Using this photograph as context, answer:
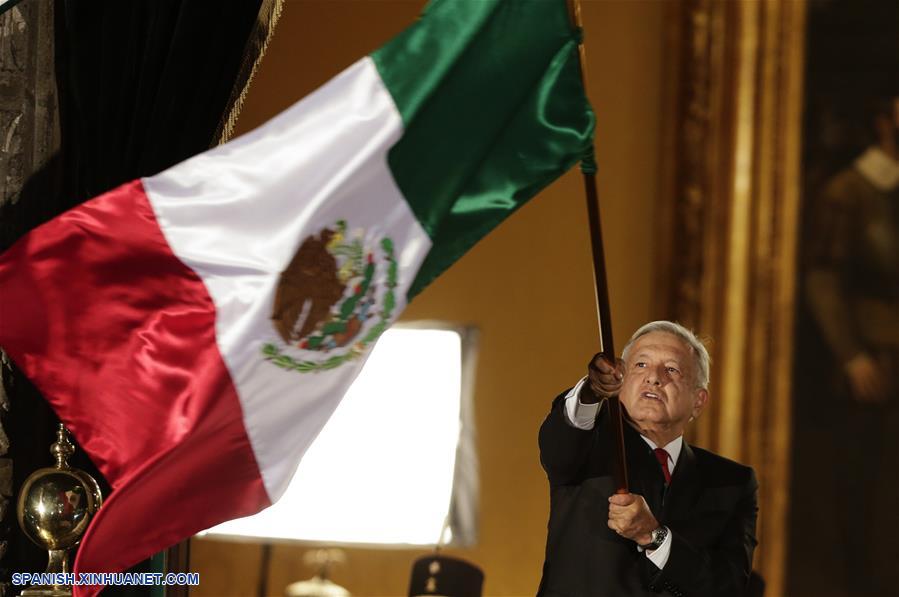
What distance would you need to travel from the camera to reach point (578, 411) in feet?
8.29

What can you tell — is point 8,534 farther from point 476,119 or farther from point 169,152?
point 476,119

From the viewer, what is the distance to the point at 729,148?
413cm

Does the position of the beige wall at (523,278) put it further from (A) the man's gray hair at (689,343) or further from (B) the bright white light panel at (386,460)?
(A) the man's gray hair at (689,343)

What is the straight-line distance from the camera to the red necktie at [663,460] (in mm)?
2674

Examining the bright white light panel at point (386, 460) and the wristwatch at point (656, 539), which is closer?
the wristwatch at point (656, 539)

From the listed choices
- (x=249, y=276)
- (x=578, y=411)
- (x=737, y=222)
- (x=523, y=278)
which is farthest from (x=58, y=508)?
(x=737, y=222)

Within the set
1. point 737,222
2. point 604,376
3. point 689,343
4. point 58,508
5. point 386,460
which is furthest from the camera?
point 737,222

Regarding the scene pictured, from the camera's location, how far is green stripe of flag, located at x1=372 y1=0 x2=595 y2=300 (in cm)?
246

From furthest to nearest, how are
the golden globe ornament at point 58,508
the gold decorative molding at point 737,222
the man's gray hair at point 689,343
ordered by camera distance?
the gold decorative molding at point 737,222 < the man's gray hair at point 689,343 < the golden globe ornament at point 58,508

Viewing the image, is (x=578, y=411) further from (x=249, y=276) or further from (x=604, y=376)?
(x=249, y=276)

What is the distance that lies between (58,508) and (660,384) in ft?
4.18

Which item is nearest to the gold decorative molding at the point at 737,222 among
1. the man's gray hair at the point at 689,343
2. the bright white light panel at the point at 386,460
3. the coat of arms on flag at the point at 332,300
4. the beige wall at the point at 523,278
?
the beige wall at the point at 523,278

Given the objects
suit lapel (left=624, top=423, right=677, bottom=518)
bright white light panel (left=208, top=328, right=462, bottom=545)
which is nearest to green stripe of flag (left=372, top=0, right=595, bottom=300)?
suit lapel (left=624, top=423, right=677, bottom=518)

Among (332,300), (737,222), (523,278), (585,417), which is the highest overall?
(737,222)
